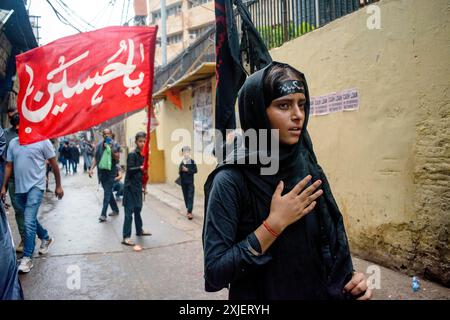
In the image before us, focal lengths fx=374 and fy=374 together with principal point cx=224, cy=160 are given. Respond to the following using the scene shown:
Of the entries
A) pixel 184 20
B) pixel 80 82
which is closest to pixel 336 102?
pixel 80 82

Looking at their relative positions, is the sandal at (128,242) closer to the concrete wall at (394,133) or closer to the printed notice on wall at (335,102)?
the concrete wall at (394,133)

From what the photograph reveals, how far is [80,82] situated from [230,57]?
1.65 m

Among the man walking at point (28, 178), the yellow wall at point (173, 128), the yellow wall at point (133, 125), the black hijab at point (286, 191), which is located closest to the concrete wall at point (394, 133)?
the black hijab at point (286, 191)

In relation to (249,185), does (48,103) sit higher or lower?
higher

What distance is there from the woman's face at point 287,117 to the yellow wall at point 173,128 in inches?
335

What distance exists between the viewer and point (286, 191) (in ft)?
4.70

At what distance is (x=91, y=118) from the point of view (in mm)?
3656

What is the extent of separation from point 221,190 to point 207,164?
29.3ft

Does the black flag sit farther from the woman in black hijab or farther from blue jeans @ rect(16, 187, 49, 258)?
blue jeans @ rect(16, 187, 49, 258)

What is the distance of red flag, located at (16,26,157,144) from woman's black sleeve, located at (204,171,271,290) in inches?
100

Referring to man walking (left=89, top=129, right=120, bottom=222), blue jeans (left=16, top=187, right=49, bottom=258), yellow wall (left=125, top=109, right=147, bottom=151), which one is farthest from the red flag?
yellow wall (left=125, top=109, right=147, bottom=151)

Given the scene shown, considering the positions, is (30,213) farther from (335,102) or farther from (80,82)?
(335,102)
